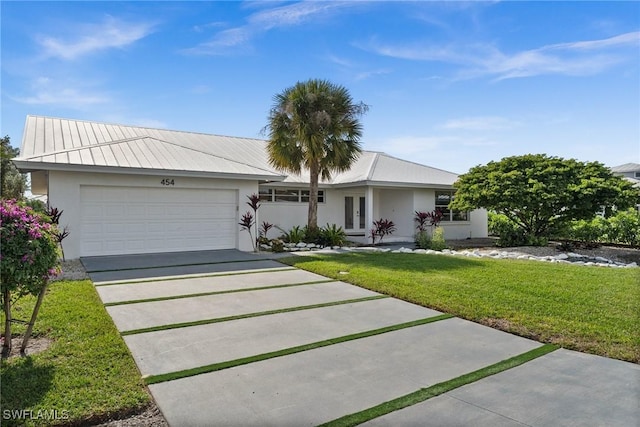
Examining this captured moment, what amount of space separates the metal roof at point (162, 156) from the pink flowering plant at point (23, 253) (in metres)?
7.42

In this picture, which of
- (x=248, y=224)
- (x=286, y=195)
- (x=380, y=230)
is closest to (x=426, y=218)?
(x=380, y=230)

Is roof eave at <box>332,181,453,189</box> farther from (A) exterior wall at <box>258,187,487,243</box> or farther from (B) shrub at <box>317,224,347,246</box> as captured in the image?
(B) shrub at <box>317,224,347,246</box>

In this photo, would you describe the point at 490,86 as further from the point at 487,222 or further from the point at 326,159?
the point at 487,222

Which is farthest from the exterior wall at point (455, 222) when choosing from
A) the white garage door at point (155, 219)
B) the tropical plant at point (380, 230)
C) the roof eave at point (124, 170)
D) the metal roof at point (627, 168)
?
the metal roof at point (627, 168)

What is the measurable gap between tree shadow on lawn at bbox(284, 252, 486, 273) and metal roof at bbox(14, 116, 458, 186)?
380 centimetres

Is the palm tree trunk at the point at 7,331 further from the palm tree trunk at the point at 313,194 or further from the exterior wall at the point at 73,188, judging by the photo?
the palm tree trunk at the point at 313,194

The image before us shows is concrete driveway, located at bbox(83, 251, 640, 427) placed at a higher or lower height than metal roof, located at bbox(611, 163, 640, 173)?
lower

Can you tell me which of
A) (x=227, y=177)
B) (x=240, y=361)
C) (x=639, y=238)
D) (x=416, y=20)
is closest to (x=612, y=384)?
(x=240, y=361)

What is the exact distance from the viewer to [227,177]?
13.0m

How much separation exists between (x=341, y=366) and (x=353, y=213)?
Result: 16.0m

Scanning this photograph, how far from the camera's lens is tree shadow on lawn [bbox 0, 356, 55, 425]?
3133 millimetres

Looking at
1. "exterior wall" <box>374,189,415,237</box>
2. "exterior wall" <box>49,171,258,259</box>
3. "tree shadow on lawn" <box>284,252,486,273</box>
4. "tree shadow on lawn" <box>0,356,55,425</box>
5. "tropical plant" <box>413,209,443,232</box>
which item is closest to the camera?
"tree shadow on lawn" <box>0,356,55,425</box>

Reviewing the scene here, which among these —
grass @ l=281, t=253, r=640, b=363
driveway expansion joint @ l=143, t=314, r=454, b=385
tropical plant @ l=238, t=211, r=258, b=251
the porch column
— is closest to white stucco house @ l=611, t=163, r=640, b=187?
the porch column

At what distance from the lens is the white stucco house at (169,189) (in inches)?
441
